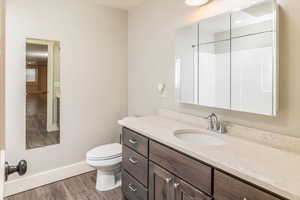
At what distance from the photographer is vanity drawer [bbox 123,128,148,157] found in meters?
1.57

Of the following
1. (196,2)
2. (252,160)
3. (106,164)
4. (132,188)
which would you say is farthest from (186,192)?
(196,2)

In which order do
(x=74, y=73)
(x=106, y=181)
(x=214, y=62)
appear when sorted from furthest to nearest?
(x=74, y=73) < (x=106, y=181) < (x=214, y=62)

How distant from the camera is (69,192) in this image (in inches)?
85.4

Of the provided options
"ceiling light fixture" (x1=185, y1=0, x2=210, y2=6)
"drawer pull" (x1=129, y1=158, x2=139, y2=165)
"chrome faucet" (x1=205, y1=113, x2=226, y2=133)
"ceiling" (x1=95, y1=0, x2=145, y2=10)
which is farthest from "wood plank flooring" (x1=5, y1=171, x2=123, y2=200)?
"ceiling" (x1=95, y1=0, x2=145, y2=10)

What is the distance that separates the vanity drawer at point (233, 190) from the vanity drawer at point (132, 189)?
764 mm

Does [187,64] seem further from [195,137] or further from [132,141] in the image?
[132,141]

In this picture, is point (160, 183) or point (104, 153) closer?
point (160, 183)

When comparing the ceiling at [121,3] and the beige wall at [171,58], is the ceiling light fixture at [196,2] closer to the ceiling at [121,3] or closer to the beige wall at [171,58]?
the beige wall at [171,58]

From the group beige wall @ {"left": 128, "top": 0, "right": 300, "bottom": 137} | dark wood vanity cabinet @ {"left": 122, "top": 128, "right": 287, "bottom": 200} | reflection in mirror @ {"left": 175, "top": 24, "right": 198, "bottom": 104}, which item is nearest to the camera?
dark wood vanity cabinet @ {"left": 122, "top": 128, "right": 287, "bottom": 200}

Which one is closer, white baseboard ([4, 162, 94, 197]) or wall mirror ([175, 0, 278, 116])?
wall mirror ([175, 0, 278, 116])

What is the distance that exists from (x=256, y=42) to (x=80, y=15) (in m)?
2.17

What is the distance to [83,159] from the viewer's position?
264 cm

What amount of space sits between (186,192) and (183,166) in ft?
0.52

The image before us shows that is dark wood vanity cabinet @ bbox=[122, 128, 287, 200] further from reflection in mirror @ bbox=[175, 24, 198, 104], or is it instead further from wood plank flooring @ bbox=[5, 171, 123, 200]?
reflection in mirror @ bbox=[175, 24, 198, 104]
